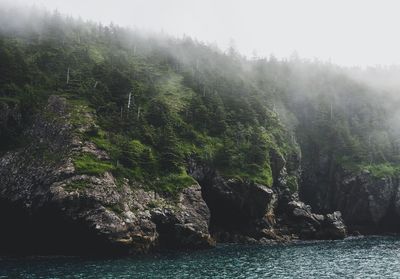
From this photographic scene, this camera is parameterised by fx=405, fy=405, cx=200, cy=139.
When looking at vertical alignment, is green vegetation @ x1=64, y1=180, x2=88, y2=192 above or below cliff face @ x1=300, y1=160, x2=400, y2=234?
above

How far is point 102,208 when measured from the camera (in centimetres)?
8444

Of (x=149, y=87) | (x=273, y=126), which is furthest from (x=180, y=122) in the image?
(x=273, y=126)

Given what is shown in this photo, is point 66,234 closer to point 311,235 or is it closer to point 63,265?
point 63,265

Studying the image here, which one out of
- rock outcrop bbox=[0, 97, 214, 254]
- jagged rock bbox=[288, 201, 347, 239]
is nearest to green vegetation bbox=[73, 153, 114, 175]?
rock outcrop bbox=[0, 97, 214, 254]

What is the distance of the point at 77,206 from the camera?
271 feet

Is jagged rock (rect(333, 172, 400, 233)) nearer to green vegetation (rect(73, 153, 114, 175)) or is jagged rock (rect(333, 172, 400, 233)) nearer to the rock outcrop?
the rock outcrop

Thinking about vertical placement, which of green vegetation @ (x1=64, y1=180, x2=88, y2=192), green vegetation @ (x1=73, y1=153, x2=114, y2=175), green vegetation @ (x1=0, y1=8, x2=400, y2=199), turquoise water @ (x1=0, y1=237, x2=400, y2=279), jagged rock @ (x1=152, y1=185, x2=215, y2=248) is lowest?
turquoise water @ (x1=0, y1=237, x2=400, y2=279)

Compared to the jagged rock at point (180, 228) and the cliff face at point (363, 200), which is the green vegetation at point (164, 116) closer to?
the cliff face at point (363, 200)

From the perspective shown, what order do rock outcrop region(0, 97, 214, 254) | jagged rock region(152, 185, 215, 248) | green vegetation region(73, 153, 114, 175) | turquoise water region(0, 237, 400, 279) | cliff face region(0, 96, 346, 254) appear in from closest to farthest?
turquoise water region(0, 237, 400, 279) → rock outcrop region(0, 97, 214, 254) → cliff face region(0, 96, 346, 254) → jagged rock region(152, 185, 215, 248) → green vegetation region(73, 153, 114, 175)

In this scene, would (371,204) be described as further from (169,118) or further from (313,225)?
(169,118)

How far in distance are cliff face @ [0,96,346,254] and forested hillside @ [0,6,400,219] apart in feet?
11.2

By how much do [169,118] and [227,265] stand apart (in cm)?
7236

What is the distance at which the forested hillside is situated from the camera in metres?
110

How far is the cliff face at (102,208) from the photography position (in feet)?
270
